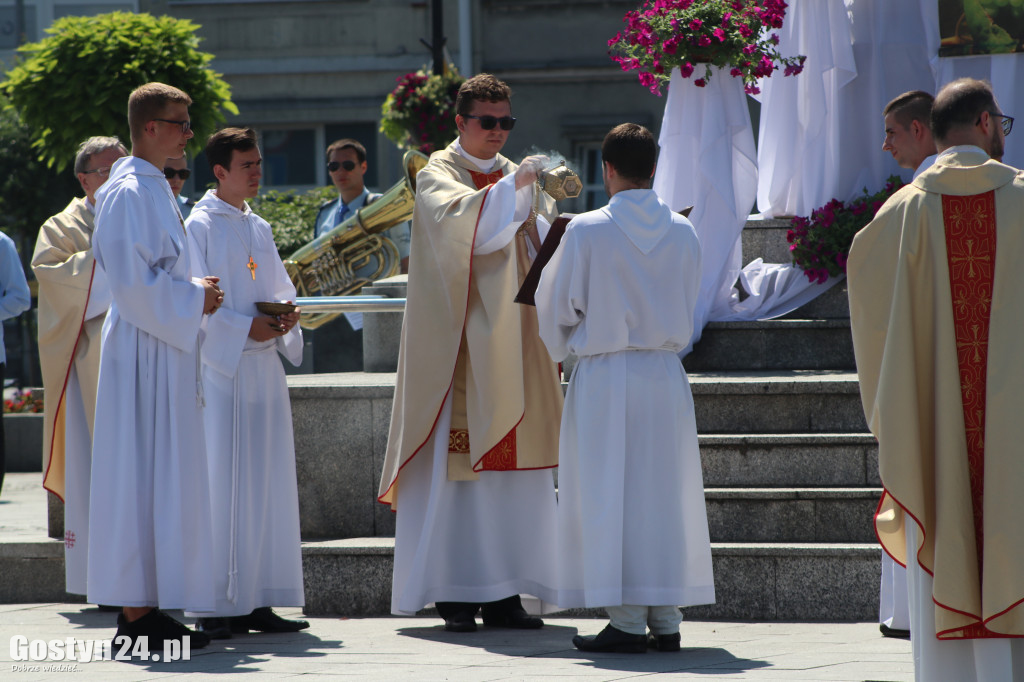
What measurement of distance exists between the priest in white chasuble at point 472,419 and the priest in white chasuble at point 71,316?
1.71 metres

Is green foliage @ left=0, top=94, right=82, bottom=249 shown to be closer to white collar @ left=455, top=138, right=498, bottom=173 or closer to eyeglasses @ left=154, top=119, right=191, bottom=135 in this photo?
white collar @ left=455, top=138, right=498, bottom=173

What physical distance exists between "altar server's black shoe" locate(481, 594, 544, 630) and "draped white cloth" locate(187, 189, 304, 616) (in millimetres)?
794

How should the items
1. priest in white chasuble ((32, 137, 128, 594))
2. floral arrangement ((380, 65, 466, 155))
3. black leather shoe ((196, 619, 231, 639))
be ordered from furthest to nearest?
floral arrangement ((380, 65, 466, 155)) < priest in white chasuble ((32, 137, 128, 594)) < black leather shoe ((196, 619, 231, 639))

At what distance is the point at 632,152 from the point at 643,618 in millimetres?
1754

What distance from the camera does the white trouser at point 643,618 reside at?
515 cm

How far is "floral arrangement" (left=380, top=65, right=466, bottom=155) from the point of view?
14.2m

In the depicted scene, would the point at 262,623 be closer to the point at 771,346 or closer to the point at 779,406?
the point at 779,406

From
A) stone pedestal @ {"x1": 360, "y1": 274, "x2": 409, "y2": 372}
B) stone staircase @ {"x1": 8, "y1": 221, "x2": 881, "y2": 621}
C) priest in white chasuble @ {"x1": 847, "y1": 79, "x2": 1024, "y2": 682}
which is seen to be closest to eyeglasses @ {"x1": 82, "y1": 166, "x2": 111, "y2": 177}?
stone staircase @ {"x1": 8, "y1": 221, "x2": 881, "y2": 621}

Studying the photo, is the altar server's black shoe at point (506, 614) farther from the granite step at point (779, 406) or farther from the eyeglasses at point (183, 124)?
the eyeglasses at point (183, 124)

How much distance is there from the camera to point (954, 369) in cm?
409

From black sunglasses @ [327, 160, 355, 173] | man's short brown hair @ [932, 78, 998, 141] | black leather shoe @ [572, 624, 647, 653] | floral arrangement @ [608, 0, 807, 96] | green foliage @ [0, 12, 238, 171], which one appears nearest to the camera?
man's short brown hair @ [932, 78, 998, 141]

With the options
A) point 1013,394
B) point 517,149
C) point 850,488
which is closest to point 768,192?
point 850,488

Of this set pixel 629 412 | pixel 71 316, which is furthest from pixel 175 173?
pixel 629 412

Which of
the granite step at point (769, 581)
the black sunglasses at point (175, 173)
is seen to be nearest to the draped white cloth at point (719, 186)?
the granite step at point (769, 581)
